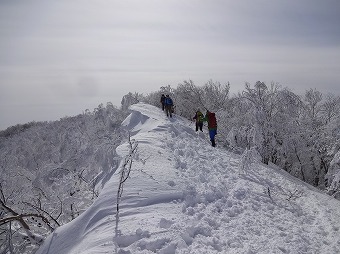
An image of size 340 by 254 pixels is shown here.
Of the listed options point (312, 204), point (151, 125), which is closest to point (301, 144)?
point (151, 125)

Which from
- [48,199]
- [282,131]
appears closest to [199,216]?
[48,199]

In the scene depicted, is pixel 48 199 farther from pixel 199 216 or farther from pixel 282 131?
pixel 282 131

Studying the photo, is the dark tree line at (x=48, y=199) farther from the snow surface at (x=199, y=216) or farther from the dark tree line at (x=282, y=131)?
the dark tree line at (x=282, y=131)

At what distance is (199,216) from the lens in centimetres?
612

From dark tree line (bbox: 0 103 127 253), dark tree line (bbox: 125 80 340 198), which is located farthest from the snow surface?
dark tree line (bbox: 125 80 340 198)

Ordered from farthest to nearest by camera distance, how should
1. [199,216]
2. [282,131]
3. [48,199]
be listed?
[282,131]
[48,199]
[199,216]

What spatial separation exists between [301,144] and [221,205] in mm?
17905

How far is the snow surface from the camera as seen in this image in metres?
5.11

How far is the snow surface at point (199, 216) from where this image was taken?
5105 mm

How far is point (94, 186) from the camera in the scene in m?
8.97

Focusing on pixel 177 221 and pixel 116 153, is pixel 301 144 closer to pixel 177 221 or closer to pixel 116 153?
pixel 116 153

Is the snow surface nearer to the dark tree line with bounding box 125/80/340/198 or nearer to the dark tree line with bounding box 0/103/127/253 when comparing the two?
the dark tree line with bounding box 0/103/127/253

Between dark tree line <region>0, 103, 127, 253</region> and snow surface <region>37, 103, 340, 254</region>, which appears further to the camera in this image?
dark tree line <region>0, 103, 127, 253</region>

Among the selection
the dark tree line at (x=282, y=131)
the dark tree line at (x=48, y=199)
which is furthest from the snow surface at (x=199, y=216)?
the dark tree line at (x=282, y=131)
